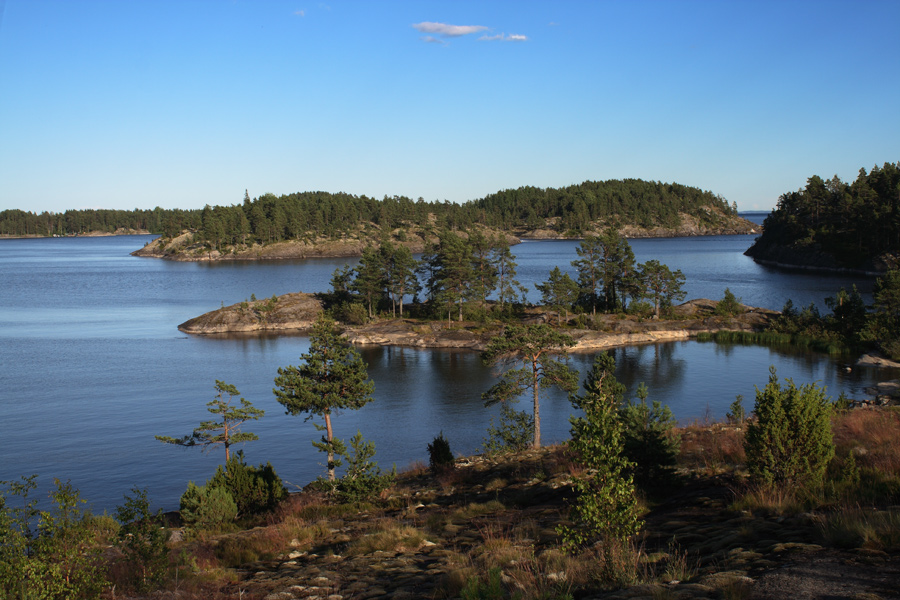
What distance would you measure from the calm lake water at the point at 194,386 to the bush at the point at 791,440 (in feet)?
78.9

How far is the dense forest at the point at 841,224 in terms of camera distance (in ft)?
355

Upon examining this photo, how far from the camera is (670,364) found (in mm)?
57656

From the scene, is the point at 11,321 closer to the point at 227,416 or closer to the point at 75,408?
the point at 75,408

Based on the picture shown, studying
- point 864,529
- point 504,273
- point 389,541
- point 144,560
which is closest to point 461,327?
point 504,273

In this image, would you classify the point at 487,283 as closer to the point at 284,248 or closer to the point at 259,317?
the point at 259,317

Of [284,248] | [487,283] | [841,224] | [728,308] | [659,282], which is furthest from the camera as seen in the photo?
[284,248]

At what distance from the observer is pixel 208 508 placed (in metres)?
17.7

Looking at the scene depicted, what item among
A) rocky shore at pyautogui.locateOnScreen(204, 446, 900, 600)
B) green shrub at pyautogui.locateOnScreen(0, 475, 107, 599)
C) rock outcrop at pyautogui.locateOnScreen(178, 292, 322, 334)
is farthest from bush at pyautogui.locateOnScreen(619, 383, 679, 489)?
rock outcrop at pyautogui.locateOnScreen(178, 292, 322, 334)

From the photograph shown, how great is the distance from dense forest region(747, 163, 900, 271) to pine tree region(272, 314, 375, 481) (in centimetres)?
→ 10232

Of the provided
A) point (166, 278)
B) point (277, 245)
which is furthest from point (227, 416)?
point (277, 245)

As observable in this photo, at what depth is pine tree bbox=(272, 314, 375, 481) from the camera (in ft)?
81.7

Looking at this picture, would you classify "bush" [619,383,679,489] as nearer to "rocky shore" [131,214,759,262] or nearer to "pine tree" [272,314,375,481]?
"pine tree" [272,314,375,481]

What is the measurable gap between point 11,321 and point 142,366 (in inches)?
1519

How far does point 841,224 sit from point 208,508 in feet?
453
